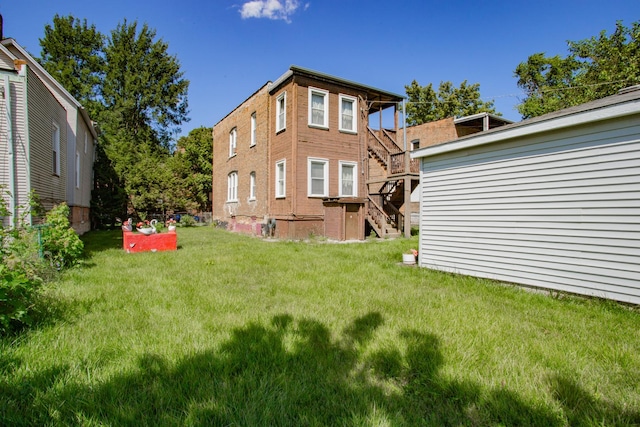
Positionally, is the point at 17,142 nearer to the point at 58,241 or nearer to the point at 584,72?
the point at 58,241

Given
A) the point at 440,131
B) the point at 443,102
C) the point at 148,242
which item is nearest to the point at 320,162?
the point at 148,242

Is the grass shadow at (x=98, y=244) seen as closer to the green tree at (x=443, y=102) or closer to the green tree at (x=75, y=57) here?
the green tree at (x=75, y=57)

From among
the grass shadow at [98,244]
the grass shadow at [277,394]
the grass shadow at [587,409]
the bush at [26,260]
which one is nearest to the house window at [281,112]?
the grass shadow at [98,244]

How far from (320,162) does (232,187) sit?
317 inches

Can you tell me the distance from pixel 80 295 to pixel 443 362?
4.98 m

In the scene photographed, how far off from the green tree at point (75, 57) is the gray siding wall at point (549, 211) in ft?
125

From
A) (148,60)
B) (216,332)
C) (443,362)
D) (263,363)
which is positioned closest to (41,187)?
(216,332)

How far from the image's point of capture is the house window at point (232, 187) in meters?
19.1

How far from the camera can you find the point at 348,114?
14.8 meters

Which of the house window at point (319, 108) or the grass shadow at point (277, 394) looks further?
the house window at point (319, 108)

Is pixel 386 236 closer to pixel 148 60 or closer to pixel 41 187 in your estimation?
pixel 41 187

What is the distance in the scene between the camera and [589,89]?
25.4m

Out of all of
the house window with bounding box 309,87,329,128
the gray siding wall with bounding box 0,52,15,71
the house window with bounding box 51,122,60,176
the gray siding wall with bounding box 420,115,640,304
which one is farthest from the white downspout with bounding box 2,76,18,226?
the gray siding wall with bounding box 420,115,640,304

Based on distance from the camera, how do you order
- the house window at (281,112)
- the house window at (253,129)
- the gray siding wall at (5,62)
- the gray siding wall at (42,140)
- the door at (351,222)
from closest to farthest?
the gray siding wall at (5,62) < the gray siding wall at (42,140) < the door at (351,222) < the house window at (281,112) < the house window at (253,129)
